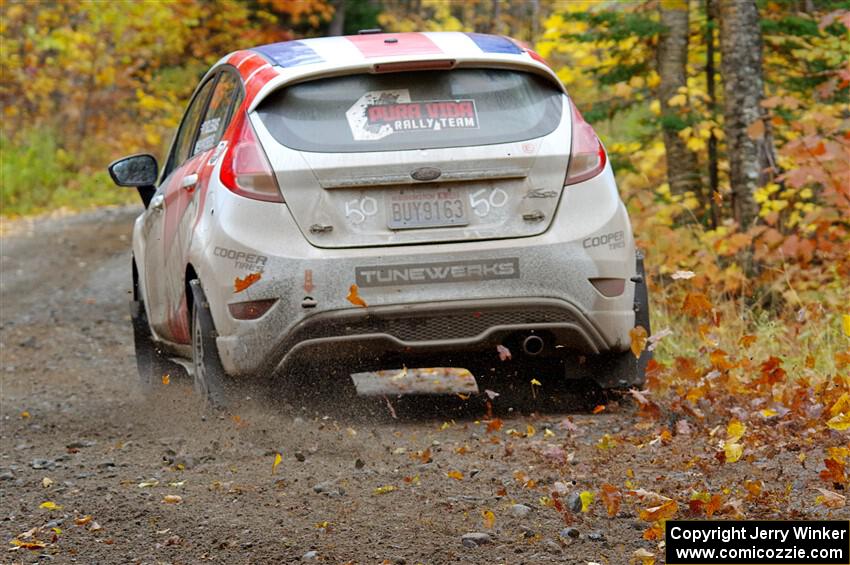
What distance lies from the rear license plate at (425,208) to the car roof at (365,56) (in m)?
0.62

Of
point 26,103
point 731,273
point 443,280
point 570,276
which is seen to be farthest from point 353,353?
point 26,103

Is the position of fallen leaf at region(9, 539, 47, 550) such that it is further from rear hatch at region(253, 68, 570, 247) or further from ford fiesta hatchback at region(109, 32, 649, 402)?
rear hatch at region(253, 68, 570, 247)

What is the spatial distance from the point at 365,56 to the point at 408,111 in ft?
1.06

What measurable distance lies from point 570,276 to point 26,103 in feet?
69.7

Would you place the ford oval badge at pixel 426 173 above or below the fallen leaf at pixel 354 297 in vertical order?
above

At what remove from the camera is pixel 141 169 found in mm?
7824

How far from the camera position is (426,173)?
5.98m

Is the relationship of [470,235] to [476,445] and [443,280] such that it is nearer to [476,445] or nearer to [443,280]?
[443,280]

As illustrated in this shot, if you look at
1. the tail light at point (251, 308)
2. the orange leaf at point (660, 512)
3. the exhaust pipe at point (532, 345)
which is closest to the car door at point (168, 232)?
the tail light at point (251, 308)

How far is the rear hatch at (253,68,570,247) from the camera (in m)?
5.95

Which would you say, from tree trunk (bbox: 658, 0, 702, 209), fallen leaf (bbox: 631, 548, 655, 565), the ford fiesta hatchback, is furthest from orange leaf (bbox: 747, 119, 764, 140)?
fallen leaf (bbox: 631, 548, 655, 565)

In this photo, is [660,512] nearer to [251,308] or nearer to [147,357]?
[251,308]

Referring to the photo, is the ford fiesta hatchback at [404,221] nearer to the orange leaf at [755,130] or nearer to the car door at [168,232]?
the car door at [168,232]

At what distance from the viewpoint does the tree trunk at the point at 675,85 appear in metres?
13.3
